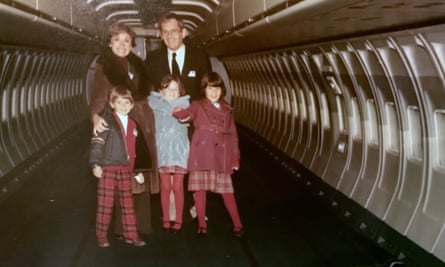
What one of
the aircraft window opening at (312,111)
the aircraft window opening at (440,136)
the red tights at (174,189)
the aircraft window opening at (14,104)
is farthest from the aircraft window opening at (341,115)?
the aircraft window opening at (14,104)

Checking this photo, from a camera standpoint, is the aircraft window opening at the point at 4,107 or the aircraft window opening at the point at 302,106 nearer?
the aircraft window opening at the point at 4,107

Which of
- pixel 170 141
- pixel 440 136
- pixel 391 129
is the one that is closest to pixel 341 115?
pixel 391 129

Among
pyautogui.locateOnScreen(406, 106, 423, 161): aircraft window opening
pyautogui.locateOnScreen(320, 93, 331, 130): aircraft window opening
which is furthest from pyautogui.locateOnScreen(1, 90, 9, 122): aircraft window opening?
pyautogui.locateOnScreen(406, 106, 423, 161): aircraft window opening

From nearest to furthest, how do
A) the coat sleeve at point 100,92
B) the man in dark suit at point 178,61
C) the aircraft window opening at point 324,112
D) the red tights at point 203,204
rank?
the coat sleeve at point 100,92 < the man in dark suit at point 178,61 < the red tights at point 203,204 < the aircraft window opening at point 324,112

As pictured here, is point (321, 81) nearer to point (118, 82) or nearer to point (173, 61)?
point (173, 61)

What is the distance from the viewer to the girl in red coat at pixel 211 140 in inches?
257

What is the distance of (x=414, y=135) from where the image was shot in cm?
754

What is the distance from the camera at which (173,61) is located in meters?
6.57

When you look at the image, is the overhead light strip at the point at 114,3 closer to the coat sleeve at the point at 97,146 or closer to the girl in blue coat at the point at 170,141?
the girl in blue coat at the point at 170,141

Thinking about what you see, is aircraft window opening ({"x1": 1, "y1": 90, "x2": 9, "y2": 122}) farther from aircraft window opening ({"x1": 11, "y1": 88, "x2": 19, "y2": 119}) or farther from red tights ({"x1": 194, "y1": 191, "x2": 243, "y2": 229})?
red tights ({"x1": 194, "y1": 191, "x2": 243, "y2": 229})

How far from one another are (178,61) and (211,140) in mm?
764

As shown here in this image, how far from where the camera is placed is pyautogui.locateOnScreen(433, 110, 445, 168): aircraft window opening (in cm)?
682

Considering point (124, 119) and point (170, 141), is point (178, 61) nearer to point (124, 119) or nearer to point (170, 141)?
point (170, 141)

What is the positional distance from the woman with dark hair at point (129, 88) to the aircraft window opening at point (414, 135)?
8.61 ft
